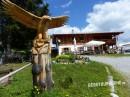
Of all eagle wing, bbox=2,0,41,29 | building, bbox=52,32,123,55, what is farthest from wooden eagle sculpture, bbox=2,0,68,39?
building, bbox=52,32,123,55

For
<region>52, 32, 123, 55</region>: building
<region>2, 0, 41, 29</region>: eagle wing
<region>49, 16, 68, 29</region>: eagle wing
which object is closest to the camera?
<region>2, 0, 41, 29</region>: eagle wing

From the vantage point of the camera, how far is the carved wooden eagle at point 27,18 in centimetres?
1300

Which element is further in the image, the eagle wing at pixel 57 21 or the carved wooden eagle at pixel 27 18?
the eagle wing at pixel 57 21

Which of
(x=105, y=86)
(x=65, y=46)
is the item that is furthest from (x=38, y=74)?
(x=65, y=46)

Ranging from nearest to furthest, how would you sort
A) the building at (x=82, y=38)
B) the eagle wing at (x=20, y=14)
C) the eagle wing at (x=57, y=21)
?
the eagle wing at (x=20, y=14), the eagle wing at (x=57, y=21), the building at (x=82, y=38)

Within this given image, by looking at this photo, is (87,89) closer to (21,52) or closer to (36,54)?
(36,54)

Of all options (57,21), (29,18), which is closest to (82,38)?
(57,21)

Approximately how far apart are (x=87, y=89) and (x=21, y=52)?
37446mm

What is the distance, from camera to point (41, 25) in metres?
13.2

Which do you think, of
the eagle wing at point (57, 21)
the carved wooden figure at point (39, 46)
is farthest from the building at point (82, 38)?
the carved wooden figure at point (39, 46)

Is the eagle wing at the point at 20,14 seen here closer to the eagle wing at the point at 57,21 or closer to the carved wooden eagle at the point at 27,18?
the carved wooden eagle at the point at 27,18

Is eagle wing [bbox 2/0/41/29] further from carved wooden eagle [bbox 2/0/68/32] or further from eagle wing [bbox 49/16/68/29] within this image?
eagle wing [bbox 49/16/68/29]

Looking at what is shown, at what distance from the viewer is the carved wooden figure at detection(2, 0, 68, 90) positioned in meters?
13.0

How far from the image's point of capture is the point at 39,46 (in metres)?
13.0
